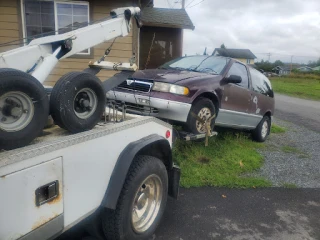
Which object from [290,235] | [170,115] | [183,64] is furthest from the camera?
[183,64]

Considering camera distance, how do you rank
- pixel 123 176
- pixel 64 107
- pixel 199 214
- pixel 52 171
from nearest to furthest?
1. pixel 52 171
2. pixel 64 107
3. pixel 123 176
4. pixel 199 214

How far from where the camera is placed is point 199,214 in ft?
11.5

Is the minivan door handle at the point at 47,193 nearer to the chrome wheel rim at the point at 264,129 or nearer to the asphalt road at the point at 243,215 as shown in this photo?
the asphalt road at the point at 243,215

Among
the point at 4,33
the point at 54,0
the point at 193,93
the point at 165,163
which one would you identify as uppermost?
the point at 54,0

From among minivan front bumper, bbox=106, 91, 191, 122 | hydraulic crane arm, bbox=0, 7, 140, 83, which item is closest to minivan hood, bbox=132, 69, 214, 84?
minivan front bumper, bbox=106, 91, 191, 122

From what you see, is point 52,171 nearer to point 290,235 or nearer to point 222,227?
point 222,227

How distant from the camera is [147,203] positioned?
2.97 metres

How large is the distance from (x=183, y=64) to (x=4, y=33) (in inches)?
190

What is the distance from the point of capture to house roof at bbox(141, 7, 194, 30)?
33.3ft

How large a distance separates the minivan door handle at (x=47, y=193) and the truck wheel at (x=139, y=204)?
2.57 feet

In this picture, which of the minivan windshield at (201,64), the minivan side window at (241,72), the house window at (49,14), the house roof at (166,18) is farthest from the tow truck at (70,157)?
the house roof at (166,18)

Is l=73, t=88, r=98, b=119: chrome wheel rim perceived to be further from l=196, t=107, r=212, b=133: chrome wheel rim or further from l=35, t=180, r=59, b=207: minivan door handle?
l=196, t=107, r=212, b=133: chrome wheel rim

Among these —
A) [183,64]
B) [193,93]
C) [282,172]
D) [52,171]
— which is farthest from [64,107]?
[282,172]

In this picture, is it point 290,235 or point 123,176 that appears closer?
point 123,176
